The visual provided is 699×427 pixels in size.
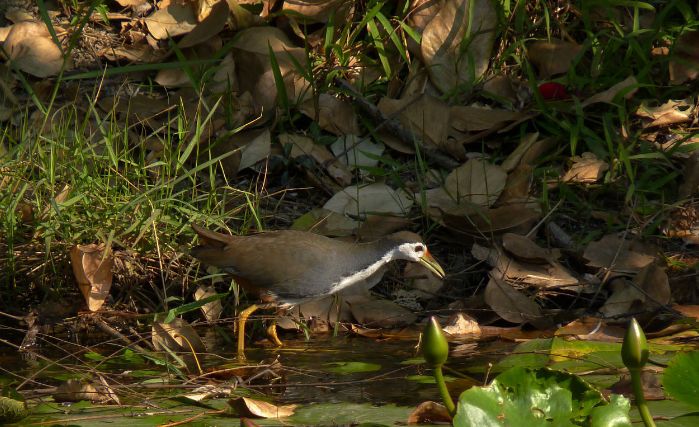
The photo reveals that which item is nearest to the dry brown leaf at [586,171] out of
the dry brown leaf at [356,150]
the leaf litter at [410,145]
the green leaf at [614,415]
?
the leaf litter at [410,145]

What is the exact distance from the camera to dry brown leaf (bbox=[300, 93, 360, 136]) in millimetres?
6512

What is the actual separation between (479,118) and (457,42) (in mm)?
571

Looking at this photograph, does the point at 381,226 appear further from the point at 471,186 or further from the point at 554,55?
the point at 554,55

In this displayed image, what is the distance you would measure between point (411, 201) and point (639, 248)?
47.8 inches

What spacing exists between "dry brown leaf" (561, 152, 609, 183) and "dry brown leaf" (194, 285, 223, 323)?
2084 mm

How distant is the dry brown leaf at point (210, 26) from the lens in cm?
667

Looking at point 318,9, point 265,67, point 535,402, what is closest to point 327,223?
point 265,67

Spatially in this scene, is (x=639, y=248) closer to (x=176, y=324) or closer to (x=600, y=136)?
(x=600, y=136)

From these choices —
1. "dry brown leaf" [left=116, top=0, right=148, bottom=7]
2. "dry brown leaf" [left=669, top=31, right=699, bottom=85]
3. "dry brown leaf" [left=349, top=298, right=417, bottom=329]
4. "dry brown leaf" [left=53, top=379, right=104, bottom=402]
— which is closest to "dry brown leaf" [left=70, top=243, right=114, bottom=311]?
"dry brown leaf" [left=349, top=298, right=417, bottom=329]

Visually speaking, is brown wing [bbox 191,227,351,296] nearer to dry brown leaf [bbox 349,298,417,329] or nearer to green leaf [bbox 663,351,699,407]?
dry brown leaf [bbox 349,298,417,329]

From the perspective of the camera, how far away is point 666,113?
652 cm

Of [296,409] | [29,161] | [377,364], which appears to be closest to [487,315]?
[377,364]

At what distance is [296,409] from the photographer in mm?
3658

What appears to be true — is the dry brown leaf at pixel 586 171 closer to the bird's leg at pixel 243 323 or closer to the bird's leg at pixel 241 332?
the bird's leg at pixel 243 323
